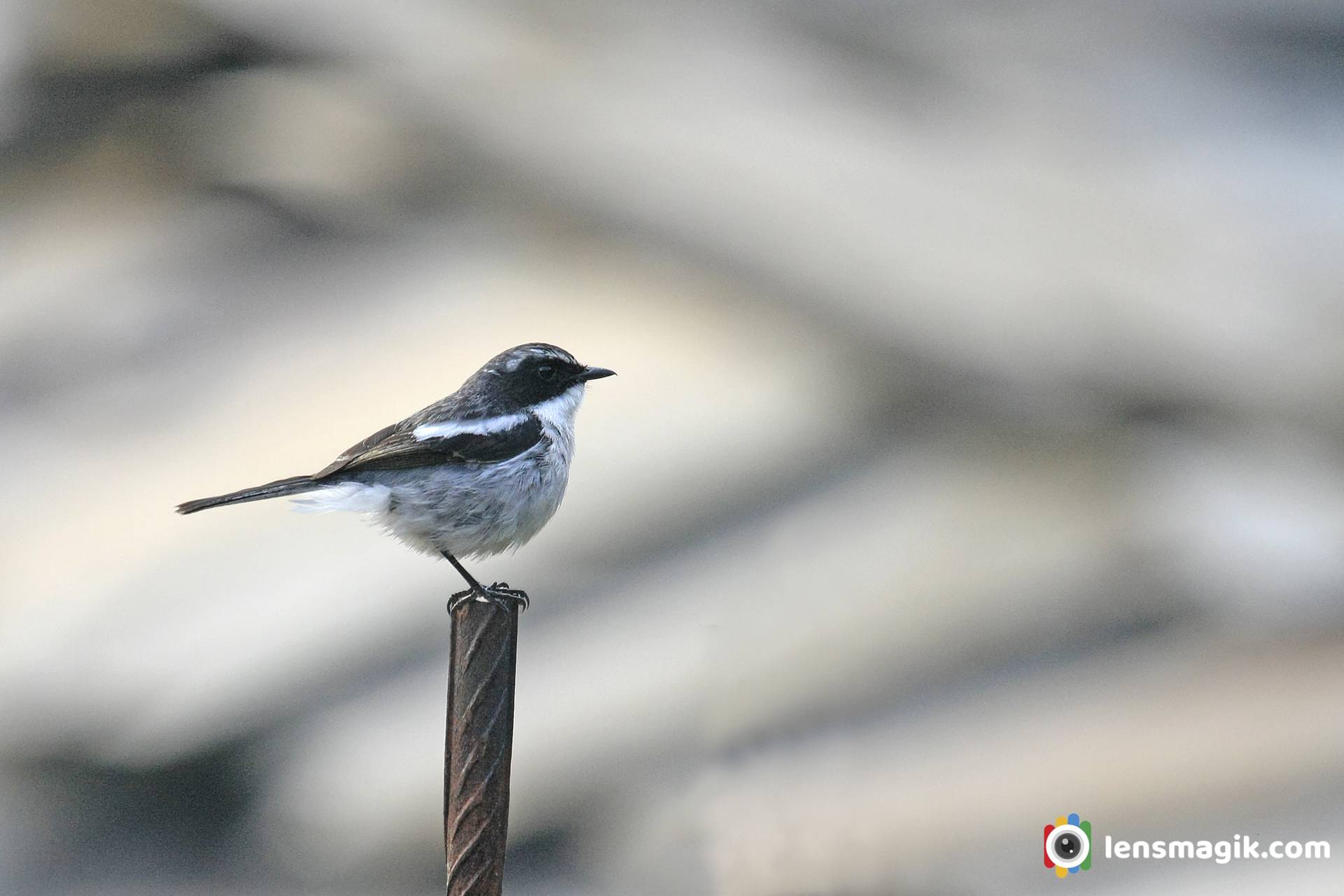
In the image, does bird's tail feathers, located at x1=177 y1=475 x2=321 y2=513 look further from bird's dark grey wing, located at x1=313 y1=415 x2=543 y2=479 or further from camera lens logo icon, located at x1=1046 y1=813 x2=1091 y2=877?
camera lens logo icon, located at x1=1046 y1=813 x2=1091 y2=877

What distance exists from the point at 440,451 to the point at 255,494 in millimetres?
963

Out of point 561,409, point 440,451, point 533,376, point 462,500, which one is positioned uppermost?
point 533,376

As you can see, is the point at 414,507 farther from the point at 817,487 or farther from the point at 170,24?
the point at 170,24

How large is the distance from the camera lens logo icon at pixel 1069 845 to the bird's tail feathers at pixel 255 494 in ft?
21.0

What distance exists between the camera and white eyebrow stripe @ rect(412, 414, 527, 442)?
5.30m

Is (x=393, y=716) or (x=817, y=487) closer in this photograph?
(x=393, y=716)

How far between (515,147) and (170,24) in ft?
14.1

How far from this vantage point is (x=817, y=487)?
9828 millimetres

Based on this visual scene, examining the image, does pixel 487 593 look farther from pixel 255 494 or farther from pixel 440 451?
pixel 255 494

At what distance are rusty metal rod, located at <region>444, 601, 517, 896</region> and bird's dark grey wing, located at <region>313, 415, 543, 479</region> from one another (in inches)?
71.5

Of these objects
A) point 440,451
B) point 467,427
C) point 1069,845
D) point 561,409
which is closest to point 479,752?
point 440,451

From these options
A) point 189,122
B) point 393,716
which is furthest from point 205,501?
point 189,122

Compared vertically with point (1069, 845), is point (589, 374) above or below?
above

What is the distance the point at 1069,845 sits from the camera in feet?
27.2
